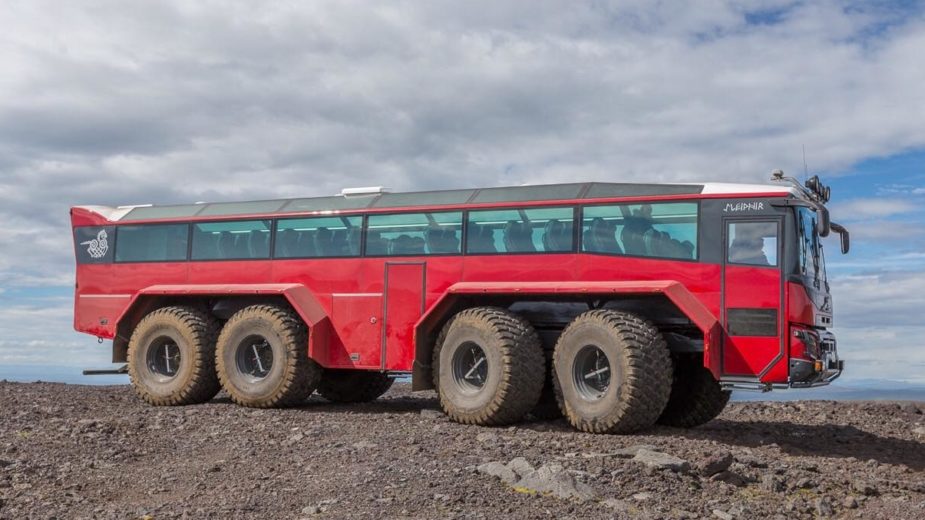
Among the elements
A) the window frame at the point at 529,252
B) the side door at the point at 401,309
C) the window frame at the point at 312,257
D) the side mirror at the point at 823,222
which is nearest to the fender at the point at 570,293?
the side door at the point at 401,309

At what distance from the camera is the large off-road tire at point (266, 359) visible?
45.7 ft

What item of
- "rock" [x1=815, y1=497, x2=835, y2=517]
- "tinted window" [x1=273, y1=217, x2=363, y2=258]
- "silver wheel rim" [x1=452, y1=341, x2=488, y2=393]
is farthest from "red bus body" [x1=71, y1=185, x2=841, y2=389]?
"rock" [x1=815, y1=497, x2=835, y2=517]

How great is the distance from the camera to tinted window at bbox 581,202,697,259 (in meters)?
11.6

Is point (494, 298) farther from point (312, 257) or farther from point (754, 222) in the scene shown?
point (754, 222)

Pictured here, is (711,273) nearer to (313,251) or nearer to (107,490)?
(313,251)

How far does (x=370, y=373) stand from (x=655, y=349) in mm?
6369

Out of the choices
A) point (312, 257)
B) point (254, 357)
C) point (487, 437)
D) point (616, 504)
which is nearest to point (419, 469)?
point (487, 437)

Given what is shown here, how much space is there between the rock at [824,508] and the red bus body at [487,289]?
2.34 metres

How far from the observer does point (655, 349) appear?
1123 centimetres

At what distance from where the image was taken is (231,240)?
1506 cm

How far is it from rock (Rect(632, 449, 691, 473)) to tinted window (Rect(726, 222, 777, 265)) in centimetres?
286

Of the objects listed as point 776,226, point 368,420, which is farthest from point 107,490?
point 776,226

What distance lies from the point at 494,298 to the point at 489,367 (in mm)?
1025

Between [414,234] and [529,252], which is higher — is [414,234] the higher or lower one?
the higher one
